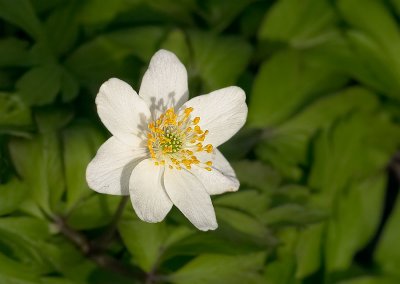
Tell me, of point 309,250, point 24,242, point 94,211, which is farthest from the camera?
point 309,250

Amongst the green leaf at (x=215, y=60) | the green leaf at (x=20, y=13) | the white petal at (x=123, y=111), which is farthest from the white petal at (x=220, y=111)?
the green leaf at (x=20, y=13)

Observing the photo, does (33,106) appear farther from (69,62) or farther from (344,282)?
(344,282)

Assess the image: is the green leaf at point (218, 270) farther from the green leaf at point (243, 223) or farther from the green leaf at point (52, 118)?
the green leaf at point (52, 118)

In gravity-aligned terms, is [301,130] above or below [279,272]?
above

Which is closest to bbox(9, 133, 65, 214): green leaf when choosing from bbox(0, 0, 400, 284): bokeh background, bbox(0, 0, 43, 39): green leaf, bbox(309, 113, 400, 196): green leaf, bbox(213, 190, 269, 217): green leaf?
bbox(0, 0, 400, 284): bokeh background

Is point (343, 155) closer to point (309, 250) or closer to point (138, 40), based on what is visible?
point (309, 250)

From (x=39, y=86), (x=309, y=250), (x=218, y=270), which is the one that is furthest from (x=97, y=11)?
(x=309, y=250)
